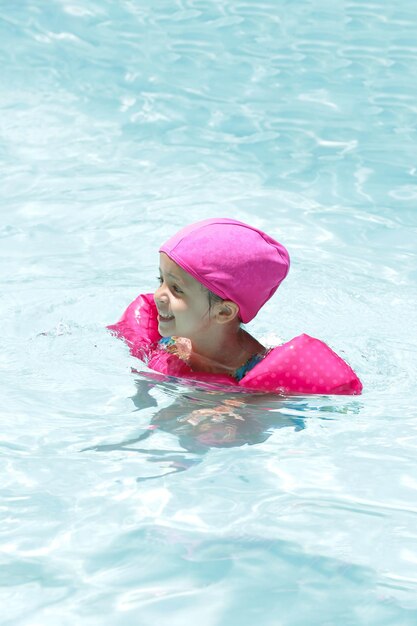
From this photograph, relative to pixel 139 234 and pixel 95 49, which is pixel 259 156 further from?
pixel 95 49

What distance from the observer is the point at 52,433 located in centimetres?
365

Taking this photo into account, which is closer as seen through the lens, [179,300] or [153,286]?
[179,300]

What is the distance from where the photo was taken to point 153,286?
547 cm

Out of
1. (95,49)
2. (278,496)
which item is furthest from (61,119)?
(278,496)

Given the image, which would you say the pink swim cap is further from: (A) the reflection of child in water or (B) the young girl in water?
(A) the reflection of child in water

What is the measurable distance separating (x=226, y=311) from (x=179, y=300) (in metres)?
0.18

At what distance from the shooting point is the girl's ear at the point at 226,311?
4.00 m

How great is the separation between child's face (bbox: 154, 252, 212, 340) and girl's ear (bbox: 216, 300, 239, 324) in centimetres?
4

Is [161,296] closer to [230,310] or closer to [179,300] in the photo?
[179,300]

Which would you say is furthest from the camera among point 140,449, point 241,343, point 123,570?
point 241,343

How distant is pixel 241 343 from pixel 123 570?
1426 millimetres

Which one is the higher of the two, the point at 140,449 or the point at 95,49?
the point at 95,49

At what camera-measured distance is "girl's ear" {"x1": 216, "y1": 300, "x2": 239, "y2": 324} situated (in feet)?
13.1

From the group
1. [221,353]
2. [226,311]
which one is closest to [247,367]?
[221,353]
